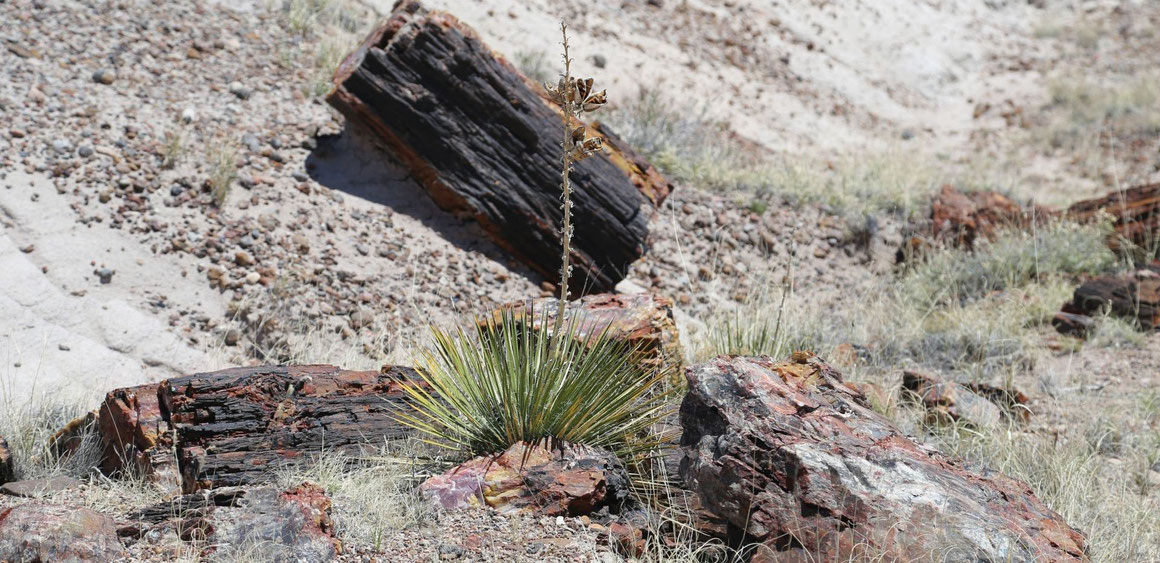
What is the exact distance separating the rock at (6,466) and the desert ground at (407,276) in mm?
21

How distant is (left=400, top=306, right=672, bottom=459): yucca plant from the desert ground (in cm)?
16

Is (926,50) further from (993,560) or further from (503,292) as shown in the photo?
(993,560)

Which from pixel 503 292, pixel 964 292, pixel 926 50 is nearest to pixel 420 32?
pixel 503 292

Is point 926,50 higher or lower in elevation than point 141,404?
higher

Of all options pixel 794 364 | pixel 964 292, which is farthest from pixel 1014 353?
pixel 794 364

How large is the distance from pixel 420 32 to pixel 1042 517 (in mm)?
5270

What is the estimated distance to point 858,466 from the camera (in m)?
3.09

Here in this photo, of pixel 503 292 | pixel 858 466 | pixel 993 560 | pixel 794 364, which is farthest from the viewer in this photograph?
pixel 503 292

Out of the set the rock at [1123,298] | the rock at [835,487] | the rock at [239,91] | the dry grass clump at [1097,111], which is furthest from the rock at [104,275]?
the dry grass clump at [1097,111]

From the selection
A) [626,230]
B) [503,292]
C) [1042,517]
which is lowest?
[503,292]

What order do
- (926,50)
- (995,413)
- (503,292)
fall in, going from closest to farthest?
(995,413)
(503,292)
(926,50)

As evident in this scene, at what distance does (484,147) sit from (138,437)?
3.65m

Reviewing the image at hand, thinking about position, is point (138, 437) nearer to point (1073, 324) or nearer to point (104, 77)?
point (104, 77)

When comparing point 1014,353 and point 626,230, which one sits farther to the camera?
point 626,230
